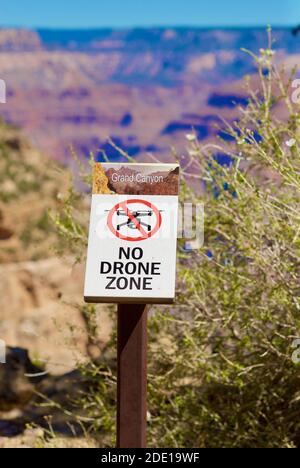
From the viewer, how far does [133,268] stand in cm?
295

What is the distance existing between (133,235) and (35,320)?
657cm

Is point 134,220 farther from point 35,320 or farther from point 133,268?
point 35,320

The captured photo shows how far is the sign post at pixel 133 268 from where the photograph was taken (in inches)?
116

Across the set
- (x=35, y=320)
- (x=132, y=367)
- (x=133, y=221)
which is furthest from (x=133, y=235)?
(x=35, y=320)

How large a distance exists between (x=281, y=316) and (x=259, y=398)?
1.25 ft

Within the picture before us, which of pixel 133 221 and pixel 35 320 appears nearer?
pixel 133 221

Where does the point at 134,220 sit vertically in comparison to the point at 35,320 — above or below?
below

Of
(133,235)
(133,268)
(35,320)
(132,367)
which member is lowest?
(132,367)

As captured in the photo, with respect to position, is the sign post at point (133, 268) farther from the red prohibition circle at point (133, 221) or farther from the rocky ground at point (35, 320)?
the rocky ground at point (35, 320)

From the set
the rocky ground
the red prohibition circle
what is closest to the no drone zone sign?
the red prohibition circle

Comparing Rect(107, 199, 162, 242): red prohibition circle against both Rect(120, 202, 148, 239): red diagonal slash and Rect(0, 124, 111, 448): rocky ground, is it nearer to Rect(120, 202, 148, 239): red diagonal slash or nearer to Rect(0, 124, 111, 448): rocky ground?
Rect(120, 202, 148, 239): red diagonal slash

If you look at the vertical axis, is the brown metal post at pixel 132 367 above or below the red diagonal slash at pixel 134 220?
below

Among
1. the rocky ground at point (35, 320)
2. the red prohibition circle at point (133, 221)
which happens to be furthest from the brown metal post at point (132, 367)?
the rocky ground at point (35, 320)

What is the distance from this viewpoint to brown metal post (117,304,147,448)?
9.75 feet
